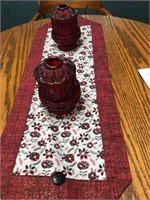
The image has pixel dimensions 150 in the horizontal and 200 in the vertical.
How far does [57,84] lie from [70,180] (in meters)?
0.27

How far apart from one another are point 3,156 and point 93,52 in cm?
62

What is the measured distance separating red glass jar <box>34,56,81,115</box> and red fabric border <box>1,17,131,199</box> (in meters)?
0.10

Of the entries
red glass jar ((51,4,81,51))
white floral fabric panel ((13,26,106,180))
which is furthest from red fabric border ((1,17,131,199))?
red glass jar ((51,4,81,51))

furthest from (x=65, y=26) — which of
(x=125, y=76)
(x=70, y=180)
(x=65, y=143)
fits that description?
(x=70, y=180)

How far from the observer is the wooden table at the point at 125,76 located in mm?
658

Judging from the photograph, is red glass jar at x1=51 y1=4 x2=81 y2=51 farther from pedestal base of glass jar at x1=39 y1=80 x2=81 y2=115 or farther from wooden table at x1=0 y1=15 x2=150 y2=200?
pedestal base of glass jar at x1=39 y1=80 x2=81 y2=115

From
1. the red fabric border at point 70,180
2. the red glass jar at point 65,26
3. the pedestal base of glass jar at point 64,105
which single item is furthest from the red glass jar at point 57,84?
the red glass jar at point 65,26

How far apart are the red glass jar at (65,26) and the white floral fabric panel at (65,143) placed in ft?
0.90

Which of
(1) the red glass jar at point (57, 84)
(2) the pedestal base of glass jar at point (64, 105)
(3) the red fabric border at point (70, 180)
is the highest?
(1) the red glass jar at point (57, 84)

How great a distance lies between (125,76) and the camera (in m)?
0.95

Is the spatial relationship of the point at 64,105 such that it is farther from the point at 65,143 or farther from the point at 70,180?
the point at 70,180

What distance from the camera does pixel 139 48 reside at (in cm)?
112

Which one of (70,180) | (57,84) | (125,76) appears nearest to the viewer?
(70,180)

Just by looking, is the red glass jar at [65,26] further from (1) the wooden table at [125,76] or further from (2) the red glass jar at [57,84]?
(2) the red glass jar at [57,84]
